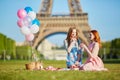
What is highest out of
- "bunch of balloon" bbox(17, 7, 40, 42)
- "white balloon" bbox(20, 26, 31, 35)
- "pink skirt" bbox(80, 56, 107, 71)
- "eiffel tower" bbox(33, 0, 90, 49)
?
"eiffel tower" bbox(33, 0, 90, 49)

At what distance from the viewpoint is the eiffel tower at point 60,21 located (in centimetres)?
3753

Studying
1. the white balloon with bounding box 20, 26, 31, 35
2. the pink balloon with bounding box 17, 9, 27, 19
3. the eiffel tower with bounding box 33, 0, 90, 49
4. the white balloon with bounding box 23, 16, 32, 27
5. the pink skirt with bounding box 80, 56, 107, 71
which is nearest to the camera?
the pink skirt with bounding box 80, 56, 107, 71

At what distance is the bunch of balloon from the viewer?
11.8m

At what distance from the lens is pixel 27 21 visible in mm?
12055

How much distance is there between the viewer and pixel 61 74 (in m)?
7.52

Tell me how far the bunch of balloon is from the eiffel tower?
2482cm

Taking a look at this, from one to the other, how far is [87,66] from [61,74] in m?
1.68

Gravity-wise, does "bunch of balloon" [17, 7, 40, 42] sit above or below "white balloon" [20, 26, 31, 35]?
above

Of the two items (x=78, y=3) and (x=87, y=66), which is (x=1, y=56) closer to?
(x=78, y=3)

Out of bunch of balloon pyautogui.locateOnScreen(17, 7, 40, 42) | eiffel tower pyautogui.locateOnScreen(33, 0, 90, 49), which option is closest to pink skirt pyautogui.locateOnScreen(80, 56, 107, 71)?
bunch of balloon pyautogui.locateOnScreen(17, 7, 40, 42)

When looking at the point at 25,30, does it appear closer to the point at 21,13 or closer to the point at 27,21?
the point at 27,21

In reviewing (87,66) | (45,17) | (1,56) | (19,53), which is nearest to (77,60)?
(87,66)

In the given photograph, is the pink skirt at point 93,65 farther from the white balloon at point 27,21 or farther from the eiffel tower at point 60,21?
the eiffel tower at point 60,21

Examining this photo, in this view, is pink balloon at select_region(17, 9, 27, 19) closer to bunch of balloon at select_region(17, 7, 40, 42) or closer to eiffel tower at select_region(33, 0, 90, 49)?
bunch of balloon at select_region(17, 7, 40, 42)
